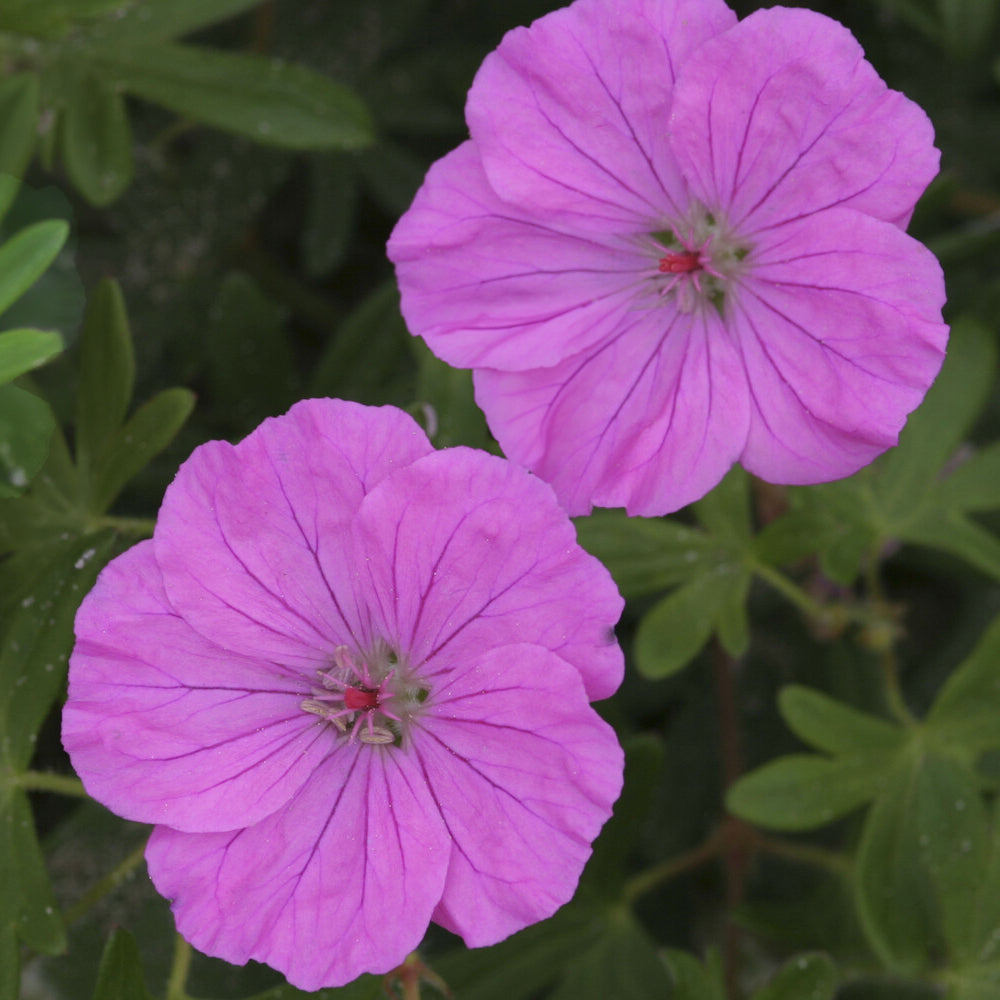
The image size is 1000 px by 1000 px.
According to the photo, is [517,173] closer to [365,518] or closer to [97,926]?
[365,518]

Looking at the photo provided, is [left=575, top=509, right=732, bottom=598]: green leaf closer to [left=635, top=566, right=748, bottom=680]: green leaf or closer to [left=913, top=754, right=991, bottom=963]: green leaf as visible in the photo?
[left=635, top=566, right=748, bottom=680]: green leaf

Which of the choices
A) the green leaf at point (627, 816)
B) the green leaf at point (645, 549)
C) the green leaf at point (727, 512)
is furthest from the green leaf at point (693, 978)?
the green leaf at point (727, 512)

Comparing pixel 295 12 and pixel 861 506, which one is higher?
pixel 295 12

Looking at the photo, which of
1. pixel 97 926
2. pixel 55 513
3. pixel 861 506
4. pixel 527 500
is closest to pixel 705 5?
pixel 527 500

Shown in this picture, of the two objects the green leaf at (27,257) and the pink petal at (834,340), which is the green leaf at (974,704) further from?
the green leaf at (27,257)

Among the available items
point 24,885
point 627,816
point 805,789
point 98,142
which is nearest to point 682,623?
point 805,789

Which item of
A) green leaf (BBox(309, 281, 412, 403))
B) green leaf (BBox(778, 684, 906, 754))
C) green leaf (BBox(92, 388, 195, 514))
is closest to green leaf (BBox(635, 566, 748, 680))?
green leaf (BBox(778, 684, 906, 754))
